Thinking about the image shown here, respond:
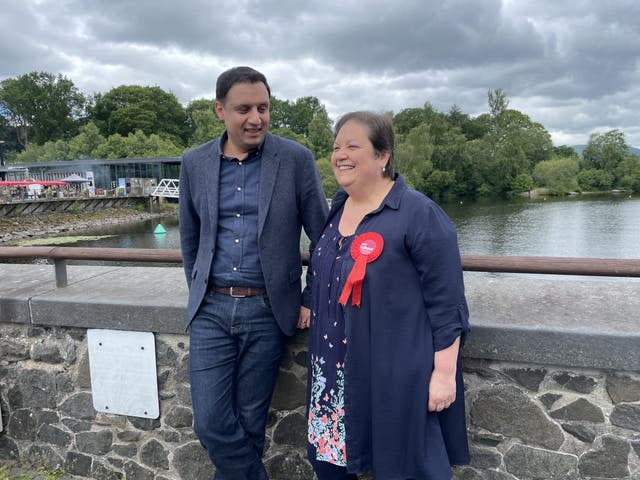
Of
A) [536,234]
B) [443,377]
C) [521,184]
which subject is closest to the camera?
[443,377]

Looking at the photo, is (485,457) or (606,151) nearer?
(485,457)

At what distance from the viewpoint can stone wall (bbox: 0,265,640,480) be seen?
211 centimetres

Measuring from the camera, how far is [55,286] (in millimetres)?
3094

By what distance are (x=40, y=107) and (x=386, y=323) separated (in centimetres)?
9344

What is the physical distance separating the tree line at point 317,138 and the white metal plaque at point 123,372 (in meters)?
63.2

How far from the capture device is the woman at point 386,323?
1725 mm

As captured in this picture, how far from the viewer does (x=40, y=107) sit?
3201 inches

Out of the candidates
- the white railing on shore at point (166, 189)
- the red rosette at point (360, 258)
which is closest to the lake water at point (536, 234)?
the white railing on shore at point (166, 189)

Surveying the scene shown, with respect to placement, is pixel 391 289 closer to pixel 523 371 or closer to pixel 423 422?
pixel 423 422

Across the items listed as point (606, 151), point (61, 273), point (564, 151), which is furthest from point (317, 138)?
point (61, 273)

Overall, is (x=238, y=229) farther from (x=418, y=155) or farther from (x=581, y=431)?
(x=418, y=155)

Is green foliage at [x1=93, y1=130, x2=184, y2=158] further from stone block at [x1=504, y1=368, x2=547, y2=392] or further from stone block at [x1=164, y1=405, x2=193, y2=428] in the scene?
stone block at [x1=504, y1=368, x2=547, y2=392]

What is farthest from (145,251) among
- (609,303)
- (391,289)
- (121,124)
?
(121,124)

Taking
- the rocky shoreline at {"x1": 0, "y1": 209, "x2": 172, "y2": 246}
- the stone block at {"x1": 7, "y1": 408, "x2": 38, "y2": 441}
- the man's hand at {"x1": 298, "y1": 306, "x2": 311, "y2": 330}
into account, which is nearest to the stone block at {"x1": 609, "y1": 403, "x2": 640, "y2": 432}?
the man's hand at {"x1": 298, "y1": 306, "x2": 311, "y2": 330}
